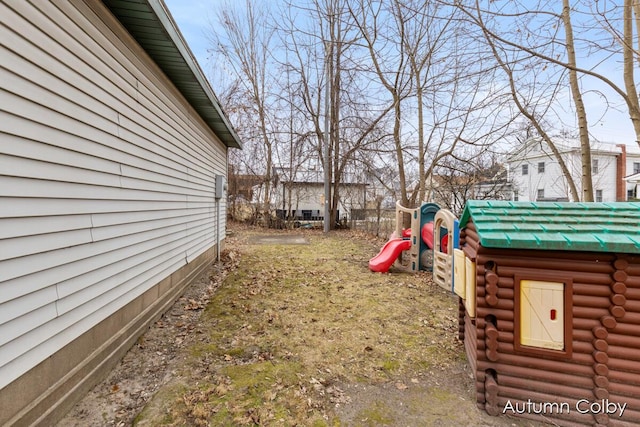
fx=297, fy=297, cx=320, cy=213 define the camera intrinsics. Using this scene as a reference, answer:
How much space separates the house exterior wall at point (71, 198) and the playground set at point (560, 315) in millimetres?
3008

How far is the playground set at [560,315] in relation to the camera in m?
1.98

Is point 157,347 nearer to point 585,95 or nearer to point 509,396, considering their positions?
point 509,396

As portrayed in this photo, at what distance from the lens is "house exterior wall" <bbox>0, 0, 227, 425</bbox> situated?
1733mm

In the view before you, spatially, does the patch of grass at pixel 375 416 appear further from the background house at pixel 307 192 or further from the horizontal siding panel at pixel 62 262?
the background house at pixel 307 192

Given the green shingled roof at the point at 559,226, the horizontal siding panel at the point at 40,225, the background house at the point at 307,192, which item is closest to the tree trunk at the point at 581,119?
the green shingled roof at the point at 559,226

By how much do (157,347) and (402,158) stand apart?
881cm

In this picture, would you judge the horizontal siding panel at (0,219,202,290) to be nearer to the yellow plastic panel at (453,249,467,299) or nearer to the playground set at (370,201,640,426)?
the playground set at (370,201,640,426)

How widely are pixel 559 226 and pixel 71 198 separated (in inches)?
144

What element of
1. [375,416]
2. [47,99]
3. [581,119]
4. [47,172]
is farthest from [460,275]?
[581,119]

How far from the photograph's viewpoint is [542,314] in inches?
83.9

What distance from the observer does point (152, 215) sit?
3777 mm

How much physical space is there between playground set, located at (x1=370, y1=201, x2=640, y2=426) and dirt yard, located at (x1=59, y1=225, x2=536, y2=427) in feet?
1.05

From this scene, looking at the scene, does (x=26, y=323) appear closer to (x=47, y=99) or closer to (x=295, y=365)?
(x=47, y=99)

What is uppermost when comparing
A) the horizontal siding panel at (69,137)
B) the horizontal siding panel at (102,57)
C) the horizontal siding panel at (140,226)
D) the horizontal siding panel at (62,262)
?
the horizontal siding panel at (102,57)
